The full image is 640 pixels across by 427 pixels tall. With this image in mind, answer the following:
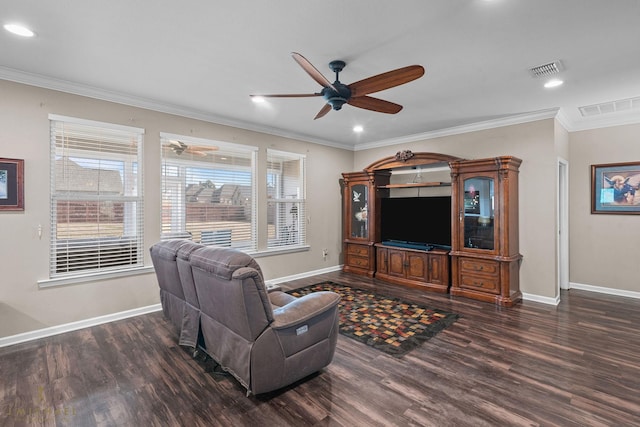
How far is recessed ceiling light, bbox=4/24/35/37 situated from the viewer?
234 cm

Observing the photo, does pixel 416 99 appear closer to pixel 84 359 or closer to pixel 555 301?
pixel 555 301

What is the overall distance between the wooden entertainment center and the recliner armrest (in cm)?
298

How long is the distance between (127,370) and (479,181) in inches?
190

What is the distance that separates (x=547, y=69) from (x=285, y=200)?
4.05 metres

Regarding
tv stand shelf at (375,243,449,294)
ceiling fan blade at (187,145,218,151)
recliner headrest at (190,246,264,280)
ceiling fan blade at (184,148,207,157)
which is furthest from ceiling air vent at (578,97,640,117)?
ceiling fan blade at (184,148,207,157)

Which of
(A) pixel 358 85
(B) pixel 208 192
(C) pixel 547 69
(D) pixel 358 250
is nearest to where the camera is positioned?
(A) pixel 358 85

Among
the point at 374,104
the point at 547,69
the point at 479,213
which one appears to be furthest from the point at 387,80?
the point at 479,213

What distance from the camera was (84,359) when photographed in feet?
9.30

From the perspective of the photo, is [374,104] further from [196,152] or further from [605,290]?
[605,290]

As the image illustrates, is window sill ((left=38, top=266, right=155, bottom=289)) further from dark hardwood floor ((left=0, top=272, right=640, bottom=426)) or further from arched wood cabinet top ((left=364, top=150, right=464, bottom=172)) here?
arched wood cabinet top ((left=364, top=150, right=464, bottom=172))

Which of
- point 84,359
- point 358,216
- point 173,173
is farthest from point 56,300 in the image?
point 358,216

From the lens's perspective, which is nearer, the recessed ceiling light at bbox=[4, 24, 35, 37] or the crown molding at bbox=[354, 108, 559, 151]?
the recessed ceiling light at bbox=[4, 24, 35, 37]

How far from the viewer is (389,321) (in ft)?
12.2

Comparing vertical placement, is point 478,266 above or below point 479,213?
below
